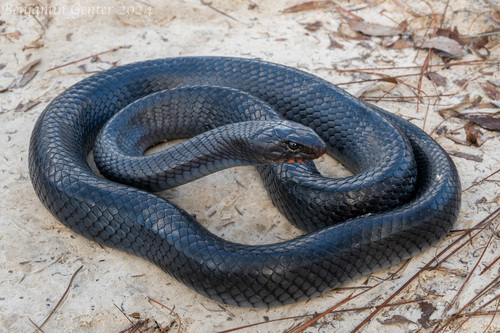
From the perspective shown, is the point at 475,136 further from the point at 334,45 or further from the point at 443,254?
the point at 334,45

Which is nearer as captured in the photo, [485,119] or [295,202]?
[295,202]

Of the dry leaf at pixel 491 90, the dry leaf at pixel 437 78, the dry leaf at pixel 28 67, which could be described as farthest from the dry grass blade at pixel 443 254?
the dry leaf at pixel 28 67

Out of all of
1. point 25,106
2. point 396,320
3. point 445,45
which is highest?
point 445,45

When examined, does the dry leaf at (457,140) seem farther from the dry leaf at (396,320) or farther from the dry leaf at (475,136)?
the dry leaf at (396,320)

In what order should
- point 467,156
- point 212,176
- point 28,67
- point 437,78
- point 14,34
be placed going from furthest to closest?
point 14,34 < point 28,67 < point 437,78 < point 467,156 < point 212,176

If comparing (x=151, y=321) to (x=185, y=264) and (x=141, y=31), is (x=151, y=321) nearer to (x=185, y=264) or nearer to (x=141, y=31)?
(x=185, y=264)

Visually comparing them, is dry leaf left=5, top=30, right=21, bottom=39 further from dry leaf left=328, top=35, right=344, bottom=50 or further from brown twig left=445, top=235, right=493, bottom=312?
brown twig left=445, top=235, right=493, bottom=312

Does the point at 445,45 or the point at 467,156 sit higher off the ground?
the point at 445,45

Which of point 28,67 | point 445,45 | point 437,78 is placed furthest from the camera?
point 445,45

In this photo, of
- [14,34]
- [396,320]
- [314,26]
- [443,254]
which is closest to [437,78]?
[314,26]
